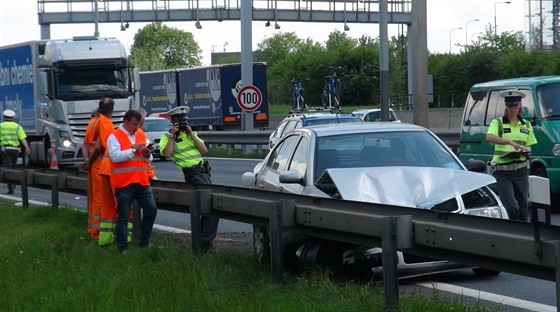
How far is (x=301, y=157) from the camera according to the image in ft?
38.3

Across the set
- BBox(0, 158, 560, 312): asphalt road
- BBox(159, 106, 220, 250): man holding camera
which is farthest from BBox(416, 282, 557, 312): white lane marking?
BBox(159, 106, 220, 250): man holding camera

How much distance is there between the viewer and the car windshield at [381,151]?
11289 mm

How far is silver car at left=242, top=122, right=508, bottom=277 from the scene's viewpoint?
32.7 feet

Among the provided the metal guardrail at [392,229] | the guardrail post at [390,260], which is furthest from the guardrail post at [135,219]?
the guardrail post at [390,260]

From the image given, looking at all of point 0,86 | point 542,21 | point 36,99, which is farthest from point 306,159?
point 542,21

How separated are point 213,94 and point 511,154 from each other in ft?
149

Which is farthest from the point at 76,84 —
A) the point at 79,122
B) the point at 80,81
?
the point at 79,122

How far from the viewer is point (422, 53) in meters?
39.6

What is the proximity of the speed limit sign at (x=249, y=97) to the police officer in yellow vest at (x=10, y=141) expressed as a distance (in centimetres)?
1053

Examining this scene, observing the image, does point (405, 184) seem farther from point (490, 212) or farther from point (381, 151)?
point (381, 151)

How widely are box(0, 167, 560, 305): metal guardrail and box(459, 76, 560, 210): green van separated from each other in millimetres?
6718

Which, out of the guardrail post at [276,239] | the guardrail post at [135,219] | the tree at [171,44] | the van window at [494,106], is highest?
the tree at [171,44]

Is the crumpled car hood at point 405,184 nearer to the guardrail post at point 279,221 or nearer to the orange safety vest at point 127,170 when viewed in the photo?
the guardrail post at point 279,221

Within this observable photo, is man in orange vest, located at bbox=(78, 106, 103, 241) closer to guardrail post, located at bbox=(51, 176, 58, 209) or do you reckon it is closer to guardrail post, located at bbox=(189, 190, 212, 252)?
guardrail post, located at bbox=(51, 176, 58, 209)
